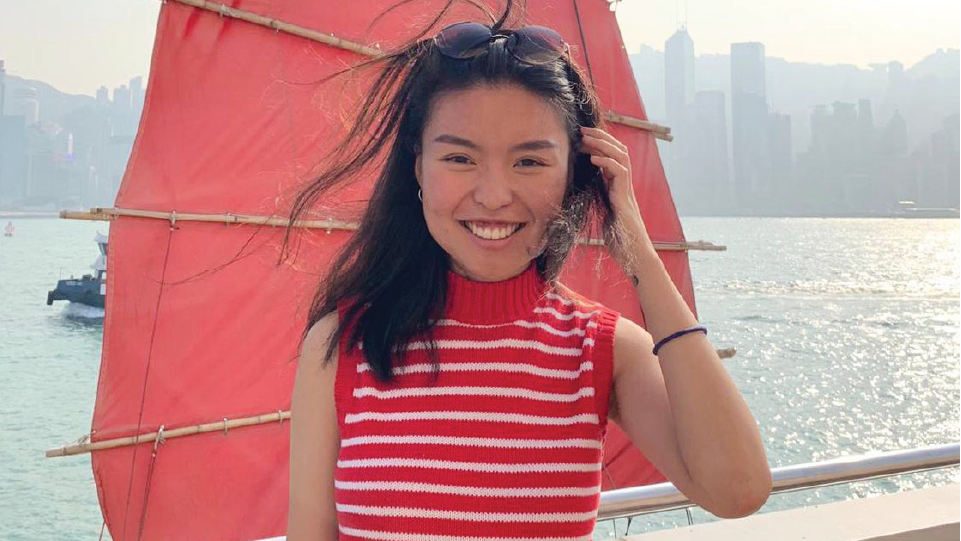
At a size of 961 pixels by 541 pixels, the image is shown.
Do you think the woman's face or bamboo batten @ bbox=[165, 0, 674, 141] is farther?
bamboo batten @ bbox=[165, 0, 674, 141]

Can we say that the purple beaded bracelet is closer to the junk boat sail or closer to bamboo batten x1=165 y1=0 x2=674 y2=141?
the junk boat sail

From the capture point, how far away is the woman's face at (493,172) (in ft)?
3.71

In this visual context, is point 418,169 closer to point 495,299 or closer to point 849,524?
point 495,299

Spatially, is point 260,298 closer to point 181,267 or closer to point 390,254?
point 181,267

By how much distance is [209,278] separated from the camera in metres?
8.18

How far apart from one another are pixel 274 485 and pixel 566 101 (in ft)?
26.1

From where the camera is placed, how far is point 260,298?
8.50 metres

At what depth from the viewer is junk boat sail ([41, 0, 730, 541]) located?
790cm

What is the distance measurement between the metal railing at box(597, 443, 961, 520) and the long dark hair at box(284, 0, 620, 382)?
0.59 metres

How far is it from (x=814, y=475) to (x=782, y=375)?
31.3 meters

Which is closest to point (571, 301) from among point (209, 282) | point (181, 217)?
point (181, 217)

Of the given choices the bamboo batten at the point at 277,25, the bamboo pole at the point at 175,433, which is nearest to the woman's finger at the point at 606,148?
the bamboo batten at the point at 277,25

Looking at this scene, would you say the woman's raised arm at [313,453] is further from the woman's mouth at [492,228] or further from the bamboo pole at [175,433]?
the bamboo pole at [175,433]

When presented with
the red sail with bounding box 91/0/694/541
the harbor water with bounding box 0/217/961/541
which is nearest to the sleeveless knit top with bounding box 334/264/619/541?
the red sail with bounding box 91/0/694/541
